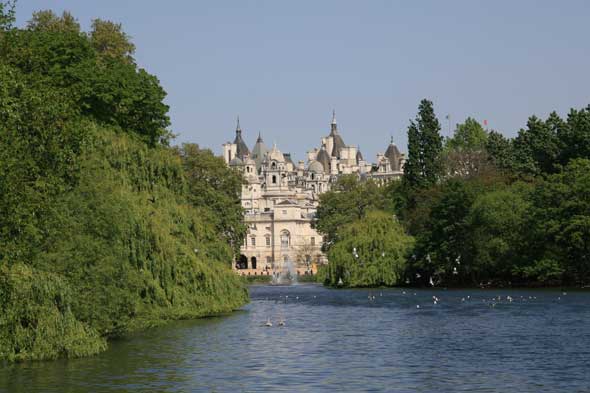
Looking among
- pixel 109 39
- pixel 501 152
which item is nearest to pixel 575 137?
pixel 501 152

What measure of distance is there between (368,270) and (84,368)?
55.8m

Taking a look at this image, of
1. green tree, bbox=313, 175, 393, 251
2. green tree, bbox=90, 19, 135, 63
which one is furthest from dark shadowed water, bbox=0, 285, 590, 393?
green tree, bbox=313, 175, 393, 251

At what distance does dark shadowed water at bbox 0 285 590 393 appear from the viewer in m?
27.5

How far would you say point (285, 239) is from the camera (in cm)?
18600

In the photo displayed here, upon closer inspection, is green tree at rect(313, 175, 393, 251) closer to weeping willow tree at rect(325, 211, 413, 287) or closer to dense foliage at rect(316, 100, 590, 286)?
dense foliage at rect(316, 100, 590, 286)

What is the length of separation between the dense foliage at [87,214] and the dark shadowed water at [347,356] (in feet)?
3.35

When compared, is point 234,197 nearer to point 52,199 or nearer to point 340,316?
point 340,316

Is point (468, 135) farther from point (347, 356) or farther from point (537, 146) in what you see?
point (347, 356)

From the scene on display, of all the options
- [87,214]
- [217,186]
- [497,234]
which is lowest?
[87,214]

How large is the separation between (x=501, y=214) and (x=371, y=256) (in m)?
11.1

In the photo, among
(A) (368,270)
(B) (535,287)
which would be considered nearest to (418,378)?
(B) (535,287)

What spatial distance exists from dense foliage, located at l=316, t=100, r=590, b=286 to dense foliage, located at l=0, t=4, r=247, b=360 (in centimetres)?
2948

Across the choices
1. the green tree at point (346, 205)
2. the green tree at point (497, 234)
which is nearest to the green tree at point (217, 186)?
the green tree at point (497, 234)

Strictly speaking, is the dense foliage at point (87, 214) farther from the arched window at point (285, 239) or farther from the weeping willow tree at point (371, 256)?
the arched window at point (285, 239)
